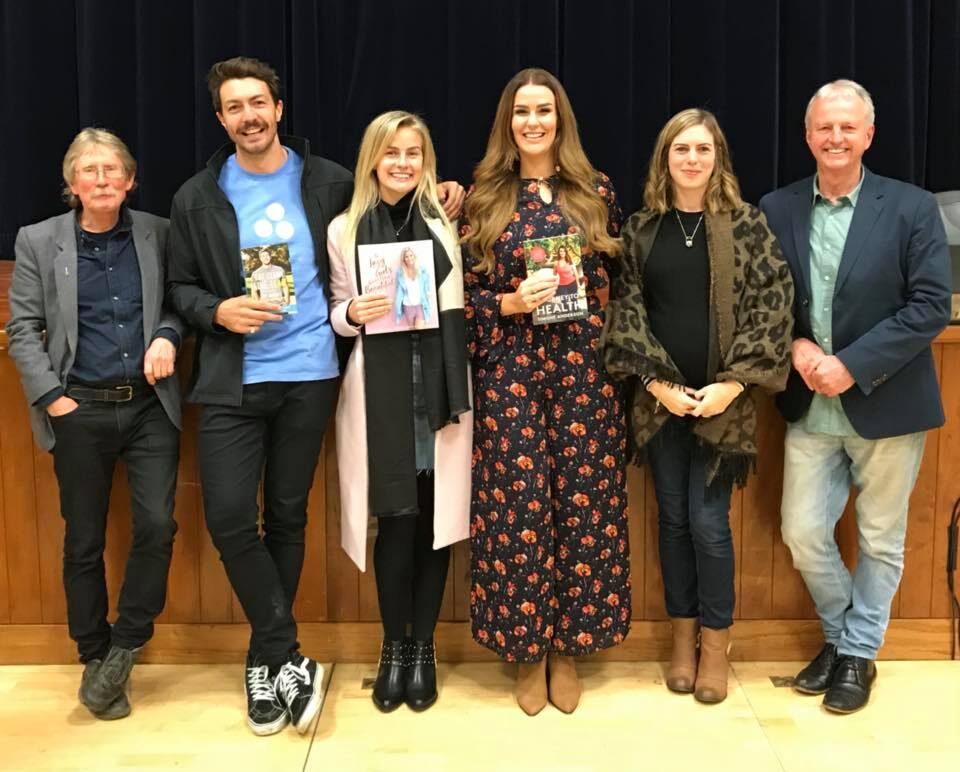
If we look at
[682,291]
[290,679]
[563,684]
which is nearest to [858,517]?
[682,291]

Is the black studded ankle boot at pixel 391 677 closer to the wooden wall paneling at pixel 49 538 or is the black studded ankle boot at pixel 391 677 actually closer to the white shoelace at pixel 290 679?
the white shoelace at pixel 290 679

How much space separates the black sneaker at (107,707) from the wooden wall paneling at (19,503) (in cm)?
36

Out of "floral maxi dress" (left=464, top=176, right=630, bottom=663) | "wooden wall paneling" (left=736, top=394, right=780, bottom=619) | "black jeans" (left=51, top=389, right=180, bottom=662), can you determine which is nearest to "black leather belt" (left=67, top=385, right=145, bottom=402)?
"black jeans" (left=51, top=389, right=180, bottom=662)

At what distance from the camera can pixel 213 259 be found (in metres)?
2.42

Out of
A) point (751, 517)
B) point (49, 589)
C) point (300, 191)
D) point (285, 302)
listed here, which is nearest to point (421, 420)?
point (285, 302)

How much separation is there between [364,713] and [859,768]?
121 cm

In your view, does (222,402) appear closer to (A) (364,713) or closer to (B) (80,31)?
(A) (364,713)

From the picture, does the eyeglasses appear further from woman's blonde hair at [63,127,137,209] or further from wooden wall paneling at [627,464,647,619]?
wooden wall paneling at [627,464,647,619]

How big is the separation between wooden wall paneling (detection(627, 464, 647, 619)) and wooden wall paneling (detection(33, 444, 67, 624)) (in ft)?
5.16

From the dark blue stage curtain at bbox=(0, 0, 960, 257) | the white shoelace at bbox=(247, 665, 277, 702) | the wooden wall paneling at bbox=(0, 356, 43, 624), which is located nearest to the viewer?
the white shoelace at bbox=(247, 665, 277, 702)

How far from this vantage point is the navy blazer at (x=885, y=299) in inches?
94.7

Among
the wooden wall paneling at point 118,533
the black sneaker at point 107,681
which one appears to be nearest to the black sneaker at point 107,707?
the black sneaker at point 107,681

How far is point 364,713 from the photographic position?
8.65ft

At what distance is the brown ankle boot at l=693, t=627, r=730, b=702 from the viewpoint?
265 cm
